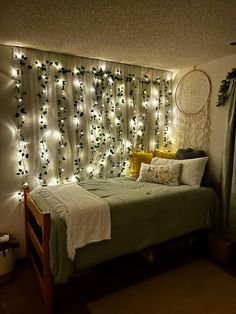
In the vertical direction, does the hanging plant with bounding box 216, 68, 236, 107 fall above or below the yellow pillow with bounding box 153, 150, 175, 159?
above

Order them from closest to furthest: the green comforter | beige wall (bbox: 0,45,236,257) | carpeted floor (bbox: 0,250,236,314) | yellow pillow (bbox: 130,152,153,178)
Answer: the green comforter → carpeted floor (bbox: 0,250,236,314) → beige wall (bbox: 0,45,236,257) → yellow pillow (bbox: 130,152,153,178)

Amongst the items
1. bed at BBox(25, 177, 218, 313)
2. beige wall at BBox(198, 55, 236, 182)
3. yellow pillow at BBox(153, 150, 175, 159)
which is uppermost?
→ beige wall at BBox(198, 55, 236, 182)

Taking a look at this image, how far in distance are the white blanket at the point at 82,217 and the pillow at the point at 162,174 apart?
0.96 m

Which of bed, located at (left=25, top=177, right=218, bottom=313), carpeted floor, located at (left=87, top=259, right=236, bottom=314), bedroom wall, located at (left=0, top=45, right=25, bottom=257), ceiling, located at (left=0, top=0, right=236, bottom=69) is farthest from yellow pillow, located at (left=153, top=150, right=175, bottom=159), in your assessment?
bedroom wall, located at (left=0, top=45, right=25, bottom=257)

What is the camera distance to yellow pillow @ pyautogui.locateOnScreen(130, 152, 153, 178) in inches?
129

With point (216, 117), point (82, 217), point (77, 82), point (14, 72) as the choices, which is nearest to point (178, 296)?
point (82, 217)

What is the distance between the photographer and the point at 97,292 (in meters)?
2.15

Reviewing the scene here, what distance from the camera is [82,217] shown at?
6.37 ft

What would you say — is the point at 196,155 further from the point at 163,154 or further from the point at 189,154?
the point at 163,154

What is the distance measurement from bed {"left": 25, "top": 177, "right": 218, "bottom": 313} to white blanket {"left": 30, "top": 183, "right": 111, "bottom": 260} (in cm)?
5

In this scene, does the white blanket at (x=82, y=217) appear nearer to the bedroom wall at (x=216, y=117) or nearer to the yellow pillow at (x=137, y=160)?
the yellow pillow at (x=137, y=160)

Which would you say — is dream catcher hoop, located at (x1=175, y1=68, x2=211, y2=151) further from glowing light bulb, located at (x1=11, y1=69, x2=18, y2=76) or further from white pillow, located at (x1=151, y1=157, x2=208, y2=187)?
glowing light bulb, located at (x1=11, y1=69, x2=18, y2=76)

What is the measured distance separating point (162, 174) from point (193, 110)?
110cm

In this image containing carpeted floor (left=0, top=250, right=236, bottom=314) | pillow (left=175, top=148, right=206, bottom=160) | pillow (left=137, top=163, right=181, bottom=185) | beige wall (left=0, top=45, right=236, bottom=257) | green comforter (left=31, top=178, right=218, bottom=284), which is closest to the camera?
green comforter (left=31, top=178, right=218, bottom=284)
